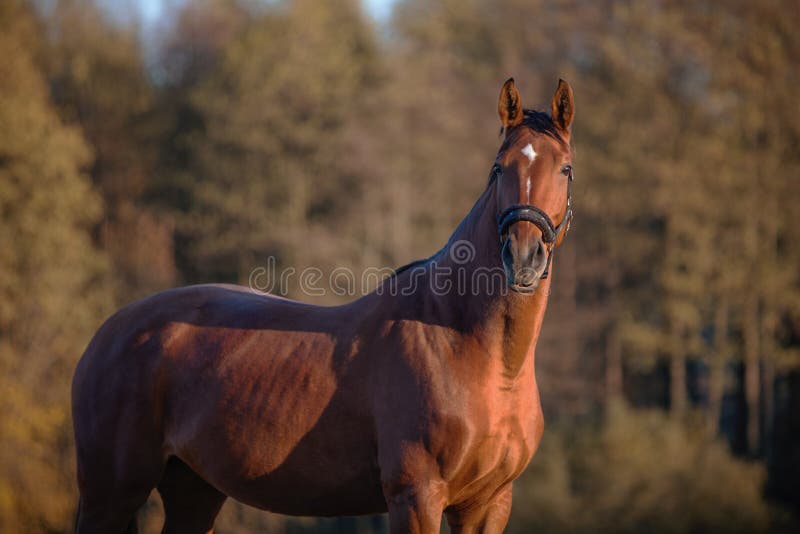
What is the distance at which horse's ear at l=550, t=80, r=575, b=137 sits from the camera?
412 centimetres

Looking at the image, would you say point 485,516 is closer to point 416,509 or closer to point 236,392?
point 416,509

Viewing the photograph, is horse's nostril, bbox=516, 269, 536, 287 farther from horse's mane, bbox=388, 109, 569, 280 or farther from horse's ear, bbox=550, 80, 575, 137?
horse's ear, bbox=550, 80, 575, 137

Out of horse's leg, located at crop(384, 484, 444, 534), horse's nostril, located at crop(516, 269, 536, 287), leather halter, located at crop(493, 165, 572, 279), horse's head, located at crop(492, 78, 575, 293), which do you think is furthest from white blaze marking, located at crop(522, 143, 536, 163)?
horse's leg, located at crop(384, 484, 444, 534)

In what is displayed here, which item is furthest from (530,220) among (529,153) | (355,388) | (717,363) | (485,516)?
(717,363)

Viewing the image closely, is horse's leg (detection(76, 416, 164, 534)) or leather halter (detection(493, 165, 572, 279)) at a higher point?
leather halter (detection(493, 165, 572, 279))

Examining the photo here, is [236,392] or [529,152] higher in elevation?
[529,152]

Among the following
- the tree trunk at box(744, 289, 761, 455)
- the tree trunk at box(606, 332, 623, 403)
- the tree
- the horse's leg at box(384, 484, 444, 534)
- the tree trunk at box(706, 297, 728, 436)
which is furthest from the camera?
the tree trunk at box(606, 332, 623, 403)

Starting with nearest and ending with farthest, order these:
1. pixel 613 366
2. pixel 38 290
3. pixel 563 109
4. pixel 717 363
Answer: pixel 563 109, pixel 38 290, pixel 717 363, pixel 613 366

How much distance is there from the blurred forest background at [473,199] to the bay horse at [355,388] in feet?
40.9

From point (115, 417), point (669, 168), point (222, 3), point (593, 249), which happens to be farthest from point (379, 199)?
point (115, 417)

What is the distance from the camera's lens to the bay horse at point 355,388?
3.90 meters

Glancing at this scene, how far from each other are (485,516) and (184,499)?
6.24ft

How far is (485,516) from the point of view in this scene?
425 cm

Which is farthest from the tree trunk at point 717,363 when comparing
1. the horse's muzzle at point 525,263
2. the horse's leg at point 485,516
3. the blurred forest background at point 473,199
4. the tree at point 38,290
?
the horse's muzzle at point 525,263
